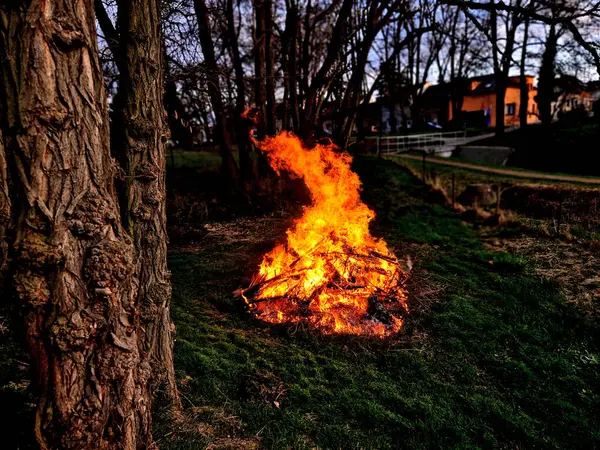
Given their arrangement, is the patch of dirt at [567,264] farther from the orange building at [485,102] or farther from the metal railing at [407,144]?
the orange building at [485,102]

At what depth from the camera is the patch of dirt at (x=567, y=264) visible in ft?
23.0

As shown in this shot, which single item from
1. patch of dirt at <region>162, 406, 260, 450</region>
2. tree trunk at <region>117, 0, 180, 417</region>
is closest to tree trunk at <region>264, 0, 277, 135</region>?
tree trunk at <region>117, 0, 180, 417</region>

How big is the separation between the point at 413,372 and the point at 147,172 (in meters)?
4.06

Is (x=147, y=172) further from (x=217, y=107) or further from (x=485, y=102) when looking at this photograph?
(x=485, y=102)

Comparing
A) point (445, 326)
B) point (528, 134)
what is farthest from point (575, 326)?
point (528, 134)

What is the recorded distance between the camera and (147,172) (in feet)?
11.3

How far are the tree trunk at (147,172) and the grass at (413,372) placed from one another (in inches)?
30.8

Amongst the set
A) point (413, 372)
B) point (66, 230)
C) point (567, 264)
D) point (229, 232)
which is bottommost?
point (413, 372)

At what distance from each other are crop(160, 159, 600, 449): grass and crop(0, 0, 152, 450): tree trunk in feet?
3.57

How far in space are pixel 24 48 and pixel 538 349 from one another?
6.74 meters

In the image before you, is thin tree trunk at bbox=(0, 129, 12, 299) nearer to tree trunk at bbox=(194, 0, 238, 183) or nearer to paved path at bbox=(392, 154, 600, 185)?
tree trunk at bbox=(194, 0, 238, 183)

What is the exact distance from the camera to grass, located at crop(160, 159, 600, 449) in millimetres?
4090

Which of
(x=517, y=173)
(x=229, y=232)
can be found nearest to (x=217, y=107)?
(x=229, y=232)

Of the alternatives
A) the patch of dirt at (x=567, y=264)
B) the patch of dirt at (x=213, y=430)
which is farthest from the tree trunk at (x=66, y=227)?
the patch of dirt at (x=567, y=264)
